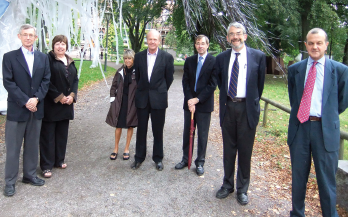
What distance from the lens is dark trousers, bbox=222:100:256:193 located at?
347cm

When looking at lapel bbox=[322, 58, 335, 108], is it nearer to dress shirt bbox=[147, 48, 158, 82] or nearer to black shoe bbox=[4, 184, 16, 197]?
dress shirt bbox=[147, 48, 158, 82]

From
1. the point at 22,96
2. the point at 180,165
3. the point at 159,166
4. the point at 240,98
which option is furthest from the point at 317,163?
the point at 22,96

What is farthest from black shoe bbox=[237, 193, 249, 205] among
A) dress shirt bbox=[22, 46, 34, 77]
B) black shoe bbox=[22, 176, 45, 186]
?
dress shirt bbox=[22, 46, 34, 77]

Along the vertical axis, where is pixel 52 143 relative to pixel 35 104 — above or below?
below

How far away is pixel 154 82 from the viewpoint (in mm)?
4379

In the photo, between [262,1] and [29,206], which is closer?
[29,206]

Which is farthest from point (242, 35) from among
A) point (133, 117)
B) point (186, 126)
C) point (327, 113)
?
point (133, 117)

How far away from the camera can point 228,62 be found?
140 inches

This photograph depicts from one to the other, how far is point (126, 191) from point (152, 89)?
149 cm

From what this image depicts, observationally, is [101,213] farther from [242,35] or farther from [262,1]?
[262,1]

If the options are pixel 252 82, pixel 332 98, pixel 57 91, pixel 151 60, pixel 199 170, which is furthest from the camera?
pixel 151 60

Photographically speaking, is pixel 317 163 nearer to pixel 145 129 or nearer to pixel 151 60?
pixel 145 129

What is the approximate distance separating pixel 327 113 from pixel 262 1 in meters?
10.8

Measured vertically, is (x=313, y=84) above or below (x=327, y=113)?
above
